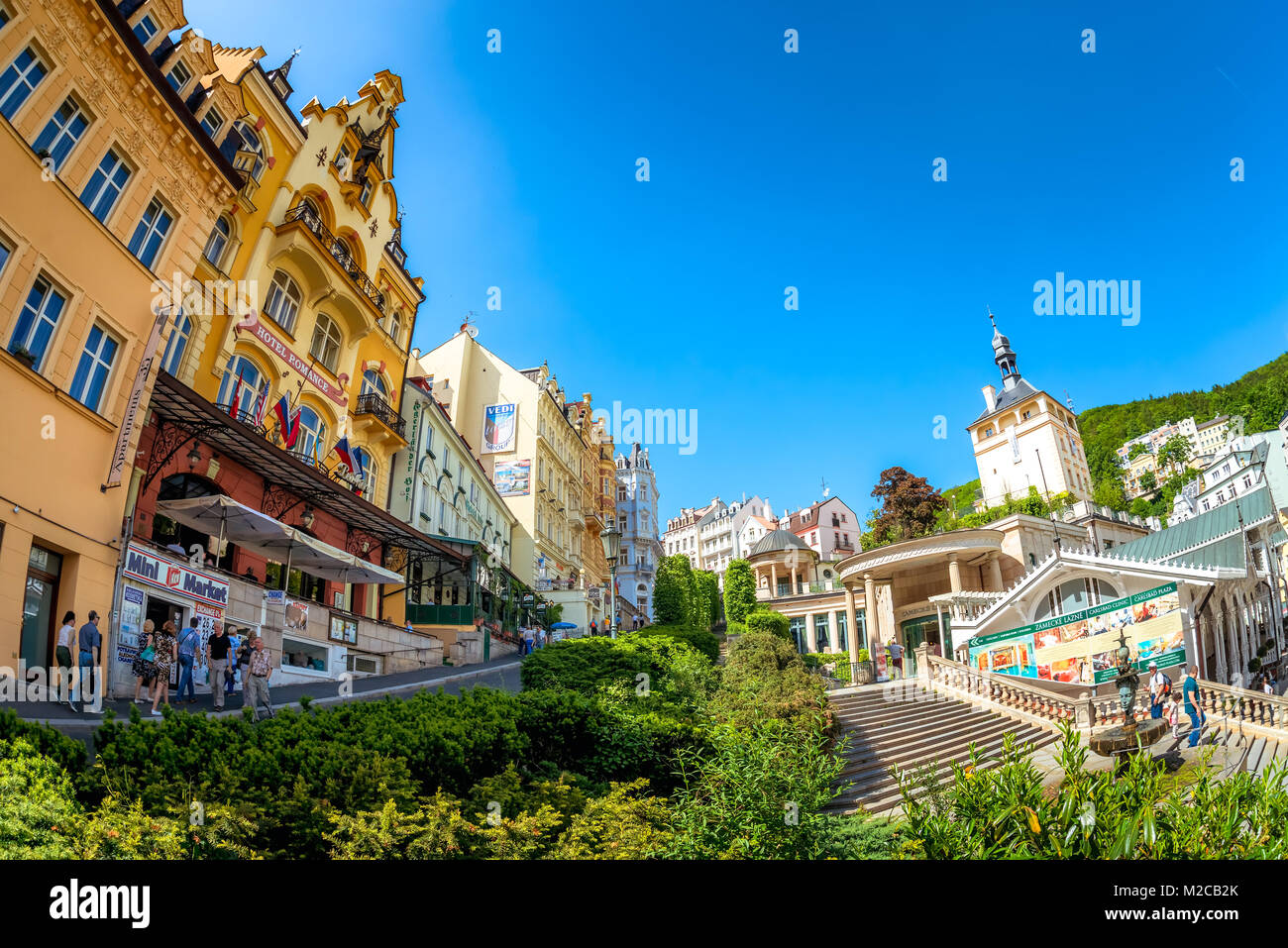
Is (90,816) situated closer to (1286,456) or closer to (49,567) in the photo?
(49,567)

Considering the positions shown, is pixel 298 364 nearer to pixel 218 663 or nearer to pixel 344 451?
pixel 344 451

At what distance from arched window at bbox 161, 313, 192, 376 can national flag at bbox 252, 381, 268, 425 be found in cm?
270

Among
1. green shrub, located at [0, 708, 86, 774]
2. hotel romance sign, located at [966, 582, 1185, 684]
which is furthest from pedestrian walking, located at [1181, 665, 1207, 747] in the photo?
green shrub, located at [0, 708, 86, 774]

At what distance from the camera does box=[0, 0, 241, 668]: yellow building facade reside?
1246 centimetres

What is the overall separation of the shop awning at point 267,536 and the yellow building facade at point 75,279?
2.42 meters

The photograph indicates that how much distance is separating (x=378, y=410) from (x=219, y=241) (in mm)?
8116

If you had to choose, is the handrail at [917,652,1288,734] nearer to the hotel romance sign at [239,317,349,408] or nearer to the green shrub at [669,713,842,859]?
the green shrub at [669,713,842,859]

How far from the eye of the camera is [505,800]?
7684 mm

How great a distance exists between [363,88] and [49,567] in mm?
24998

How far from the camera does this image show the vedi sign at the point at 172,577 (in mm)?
14445

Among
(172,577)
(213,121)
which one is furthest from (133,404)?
(213,121)

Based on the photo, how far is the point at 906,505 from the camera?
52.8m

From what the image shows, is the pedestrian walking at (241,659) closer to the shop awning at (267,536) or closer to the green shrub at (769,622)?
the shop awning at (267,536)

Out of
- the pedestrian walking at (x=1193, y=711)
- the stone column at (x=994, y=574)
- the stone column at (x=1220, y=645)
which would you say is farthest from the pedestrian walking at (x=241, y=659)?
the stone column at (x=994, y=574)
